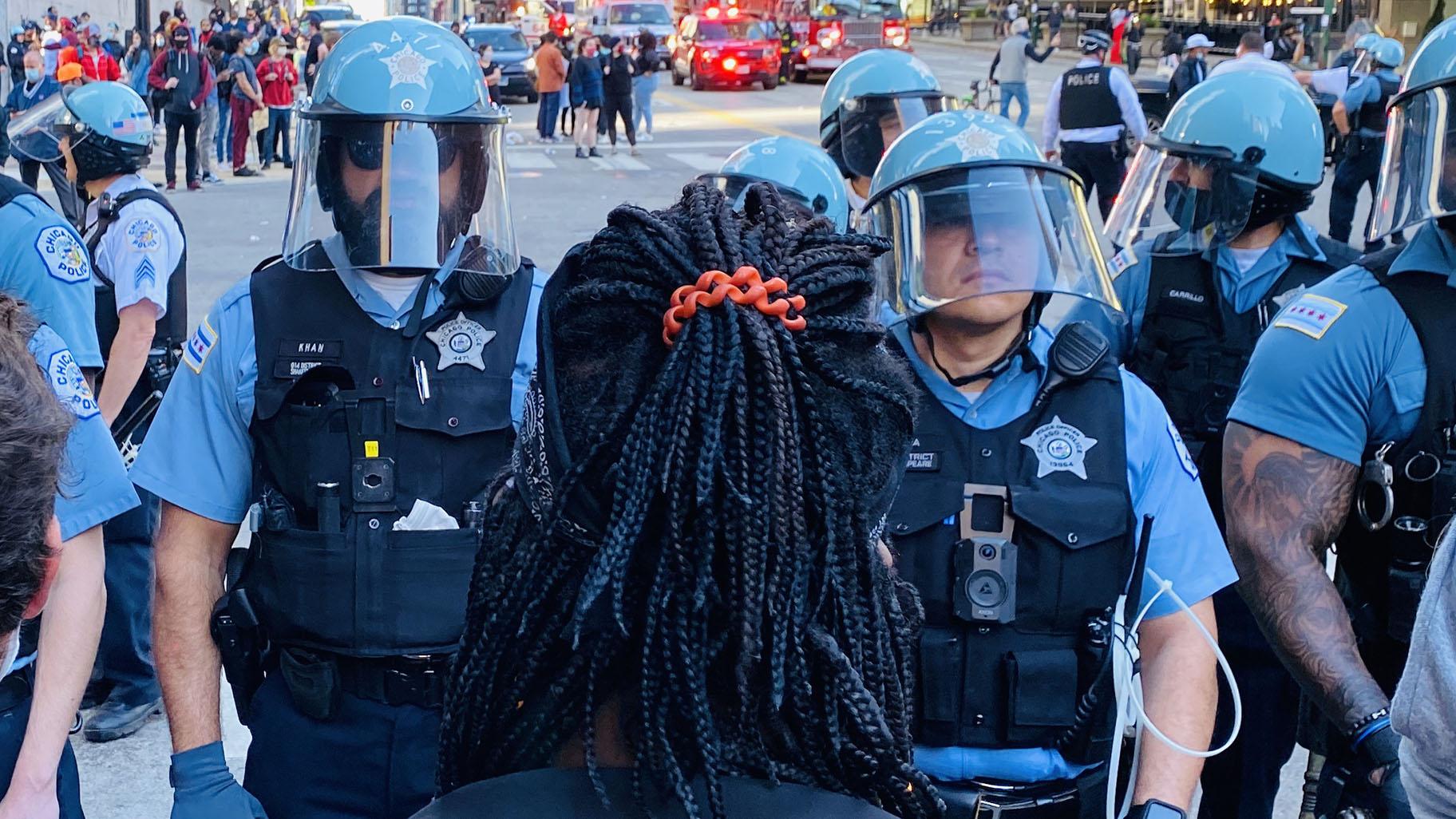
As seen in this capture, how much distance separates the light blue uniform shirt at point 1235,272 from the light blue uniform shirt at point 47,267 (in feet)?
8.38

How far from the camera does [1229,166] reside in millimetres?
4246

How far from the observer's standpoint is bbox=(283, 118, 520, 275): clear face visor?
9.52 feet

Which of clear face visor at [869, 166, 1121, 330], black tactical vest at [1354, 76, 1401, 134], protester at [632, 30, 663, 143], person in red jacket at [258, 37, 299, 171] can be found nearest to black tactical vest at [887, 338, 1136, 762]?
clear face visor at [869, 166, 1121, 330]

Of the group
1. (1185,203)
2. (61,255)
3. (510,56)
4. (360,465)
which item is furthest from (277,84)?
(360,465)

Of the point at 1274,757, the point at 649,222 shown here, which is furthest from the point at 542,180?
the point at 649,222

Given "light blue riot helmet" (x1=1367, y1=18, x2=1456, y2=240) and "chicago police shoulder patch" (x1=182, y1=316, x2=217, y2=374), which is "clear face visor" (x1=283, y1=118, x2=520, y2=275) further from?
"light blue riot helmet" (x1=1367, y1=18, x2=1456, y2=240)

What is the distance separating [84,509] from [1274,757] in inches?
108

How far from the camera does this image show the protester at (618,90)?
68.4ft

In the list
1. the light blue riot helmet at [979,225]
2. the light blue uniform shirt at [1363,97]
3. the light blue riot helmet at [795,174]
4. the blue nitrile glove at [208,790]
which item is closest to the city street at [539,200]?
the light blue riot helmet at [979,225]

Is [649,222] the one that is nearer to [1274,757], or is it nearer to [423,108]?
[423,108]

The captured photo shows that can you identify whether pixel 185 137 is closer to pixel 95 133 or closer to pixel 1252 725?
pixel 95 133

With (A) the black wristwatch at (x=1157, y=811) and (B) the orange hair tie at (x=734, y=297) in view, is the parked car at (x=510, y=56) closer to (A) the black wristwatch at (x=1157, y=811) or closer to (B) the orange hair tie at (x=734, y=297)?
(A) the black wristwatch at (x=1157, y=811)

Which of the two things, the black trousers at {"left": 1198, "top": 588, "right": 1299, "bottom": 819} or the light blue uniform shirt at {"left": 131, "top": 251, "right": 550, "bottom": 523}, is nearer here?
the light blue uniform shirt at {"left": 131, "top": 251, "right": 550, "bottom": 523}

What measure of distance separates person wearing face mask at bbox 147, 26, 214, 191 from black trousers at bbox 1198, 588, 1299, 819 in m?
15.5
